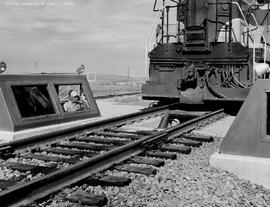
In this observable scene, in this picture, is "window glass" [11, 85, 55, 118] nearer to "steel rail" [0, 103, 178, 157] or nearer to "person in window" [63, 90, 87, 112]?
"steel rail" [0, 103, 178, 157]

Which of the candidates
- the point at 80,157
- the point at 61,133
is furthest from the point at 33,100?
the point at 80,157

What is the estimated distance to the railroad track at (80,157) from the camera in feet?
10.1

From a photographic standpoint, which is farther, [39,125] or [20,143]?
[39,125]

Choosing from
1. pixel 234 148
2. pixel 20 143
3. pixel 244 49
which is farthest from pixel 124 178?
pixel 244 49

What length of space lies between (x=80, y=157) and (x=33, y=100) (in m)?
2.76

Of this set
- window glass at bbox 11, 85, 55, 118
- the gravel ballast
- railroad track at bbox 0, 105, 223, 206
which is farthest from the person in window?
the gravel ballast

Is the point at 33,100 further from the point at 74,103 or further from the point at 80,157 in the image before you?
the point at 80,157

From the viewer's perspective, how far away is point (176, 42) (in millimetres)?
10430

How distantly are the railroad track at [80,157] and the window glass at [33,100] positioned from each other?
3.82ft

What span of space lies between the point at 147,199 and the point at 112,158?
1.15m

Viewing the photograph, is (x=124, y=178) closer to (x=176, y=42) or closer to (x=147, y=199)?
(x=147, y=199)

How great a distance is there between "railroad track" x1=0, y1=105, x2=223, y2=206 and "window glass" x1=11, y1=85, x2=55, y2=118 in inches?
45.8

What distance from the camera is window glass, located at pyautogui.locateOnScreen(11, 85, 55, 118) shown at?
6.86 metres

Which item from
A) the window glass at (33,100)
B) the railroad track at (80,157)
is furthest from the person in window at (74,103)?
the railroad track at (80,157)
